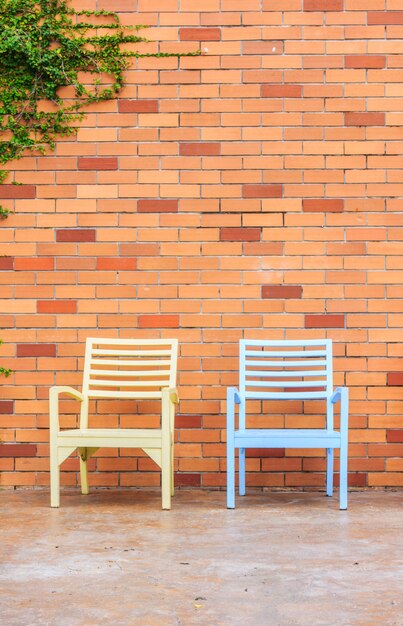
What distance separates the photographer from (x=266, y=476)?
16.6 ft

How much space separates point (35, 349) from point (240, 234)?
1.45 m

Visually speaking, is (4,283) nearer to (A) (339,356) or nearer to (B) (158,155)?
(B) (158,155)

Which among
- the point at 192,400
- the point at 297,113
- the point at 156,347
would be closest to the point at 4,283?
the point at 156,347

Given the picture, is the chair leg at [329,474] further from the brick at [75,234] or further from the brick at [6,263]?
the brick at [6,263]

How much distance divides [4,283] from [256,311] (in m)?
1.56

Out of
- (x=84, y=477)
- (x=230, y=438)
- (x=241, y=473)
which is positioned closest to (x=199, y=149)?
(x=230, y=438)

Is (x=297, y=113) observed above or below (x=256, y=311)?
above

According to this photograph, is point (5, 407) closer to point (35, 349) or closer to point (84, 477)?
point (35, 349)

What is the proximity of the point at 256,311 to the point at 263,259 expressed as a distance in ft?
1.05

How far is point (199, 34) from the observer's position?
514 centimetres

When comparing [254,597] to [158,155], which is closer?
[254,597]

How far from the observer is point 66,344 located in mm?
5137

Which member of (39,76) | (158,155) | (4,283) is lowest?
(4,283)

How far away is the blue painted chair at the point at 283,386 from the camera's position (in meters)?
4.49
